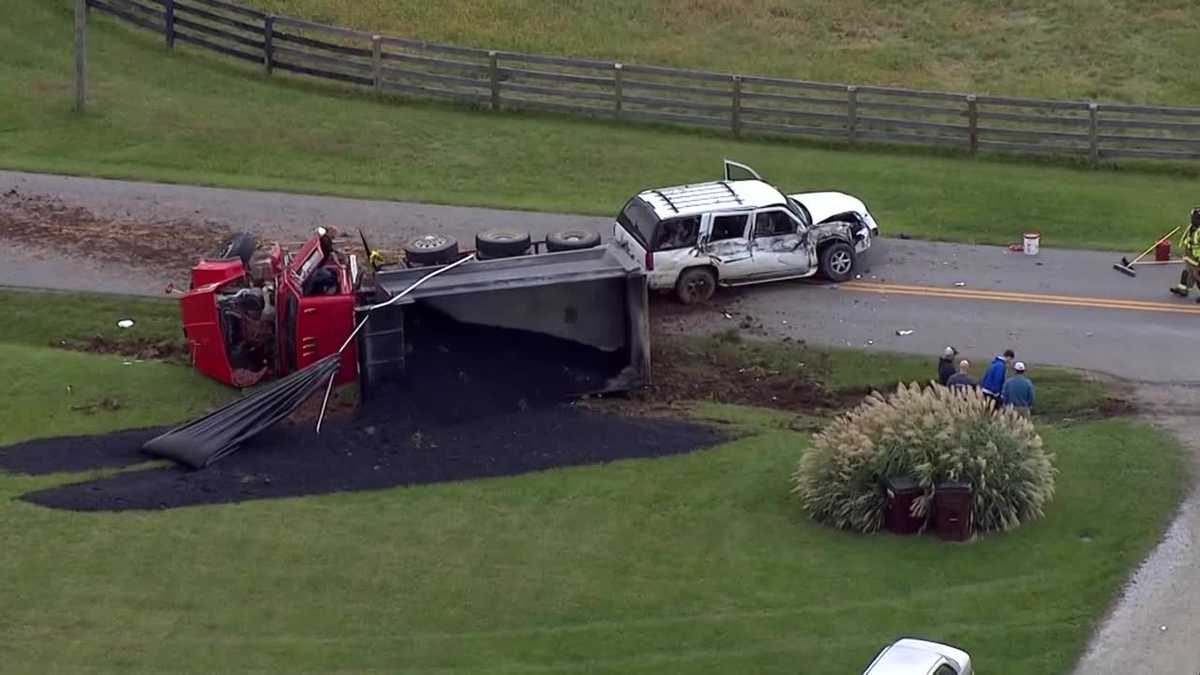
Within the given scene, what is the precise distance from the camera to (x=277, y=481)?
808 inches

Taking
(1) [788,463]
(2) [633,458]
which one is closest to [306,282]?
(2) [633,458]

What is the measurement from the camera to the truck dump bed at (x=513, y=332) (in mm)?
22078

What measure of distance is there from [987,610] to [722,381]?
749 cm

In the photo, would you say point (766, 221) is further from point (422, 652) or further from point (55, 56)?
point (55, 56)

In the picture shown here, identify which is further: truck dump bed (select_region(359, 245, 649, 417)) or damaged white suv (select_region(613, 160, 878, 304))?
damaged white suv (select_region(613, 160, 878, 304))

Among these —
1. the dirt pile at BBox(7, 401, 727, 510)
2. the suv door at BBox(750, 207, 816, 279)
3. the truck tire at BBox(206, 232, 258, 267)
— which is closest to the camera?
the dirt pile at BBox(7, 401, 727, 510)

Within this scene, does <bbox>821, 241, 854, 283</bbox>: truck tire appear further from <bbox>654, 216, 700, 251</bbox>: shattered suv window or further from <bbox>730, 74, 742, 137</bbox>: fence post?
<bbox>730, 74, 742, 137</bbox>: fence post

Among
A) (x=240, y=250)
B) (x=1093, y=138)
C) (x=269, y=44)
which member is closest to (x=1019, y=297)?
(x=1093, y=138)

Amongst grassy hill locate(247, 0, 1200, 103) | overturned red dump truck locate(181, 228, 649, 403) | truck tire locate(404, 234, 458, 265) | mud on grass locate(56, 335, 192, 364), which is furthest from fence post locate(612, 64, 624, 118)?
mud on grass locate(56, 335, 192, 364)

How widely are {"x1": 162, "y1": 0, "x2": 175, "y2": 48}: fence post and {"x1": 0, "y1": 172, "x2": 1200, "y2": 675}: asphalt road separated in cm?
830

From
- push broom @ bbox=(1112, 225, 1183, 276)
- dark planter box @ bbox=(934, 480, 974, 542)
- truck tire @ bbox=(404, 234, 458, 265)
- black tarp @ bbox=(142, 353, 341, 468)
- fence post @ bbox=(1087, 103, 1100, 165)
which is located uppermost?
fence post @ bbox=(1087, 103, 1100, 165)

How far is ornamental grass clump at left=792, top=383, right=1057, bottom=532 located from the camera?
61.4 feet

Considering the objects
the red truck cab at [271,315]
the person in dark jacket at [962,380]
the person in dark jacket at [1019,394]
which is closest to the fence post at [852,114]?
the person in dark jacket at [962,380]

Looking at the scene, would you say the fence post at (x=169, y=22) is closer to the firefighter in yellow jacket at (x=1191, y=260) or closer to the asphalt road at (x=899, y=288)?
the asphalt road at (x=899, y=288)
